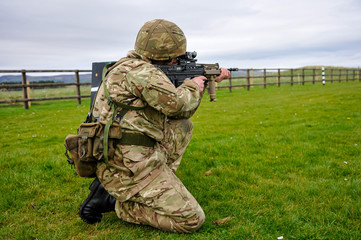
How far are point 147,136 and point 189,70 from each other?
41.1 inches

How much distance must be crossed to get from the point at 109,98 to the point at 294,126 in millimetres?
5318

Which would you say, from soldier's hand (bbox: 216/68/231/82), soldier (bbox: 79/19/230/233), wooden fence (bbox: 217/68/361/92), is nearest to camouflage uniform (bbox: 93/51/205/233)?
soldier (bbox: 79/19/230/233)

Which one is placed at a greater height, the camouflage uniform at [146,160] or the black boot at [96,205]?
the camouflage uniform at [146,160]

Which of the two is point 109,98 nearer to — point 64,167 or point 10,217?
point 10,217

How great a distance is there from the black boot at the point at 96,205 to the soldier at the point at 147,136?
0.01 meters

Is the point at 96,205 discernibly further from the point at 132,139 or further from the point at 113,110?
the point at 113,110

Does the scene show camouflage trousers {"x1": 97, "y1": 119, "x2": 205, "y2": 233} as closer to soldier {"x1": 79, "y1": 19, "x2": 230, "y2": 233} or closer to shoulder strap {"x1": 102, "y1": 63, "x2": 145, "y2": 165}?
soldier {"x1": 79, "y1": 19, "x2": 230, "y2": 233}

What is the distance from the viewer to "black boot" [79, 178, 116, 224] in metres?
2.81

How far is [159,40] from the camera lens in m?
2.71

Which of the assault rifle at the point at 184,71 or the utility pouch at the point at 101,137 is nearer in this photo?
the utility pouch at the point at 101,137

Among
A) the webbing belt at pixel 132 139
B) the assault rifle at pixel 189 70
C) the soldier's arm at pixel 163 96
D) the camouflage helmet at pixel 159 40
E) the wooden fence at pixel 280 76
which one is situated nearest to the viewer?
the soldier's arm at pixel 163 96

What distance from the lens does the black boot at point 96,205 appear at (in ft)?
9.23

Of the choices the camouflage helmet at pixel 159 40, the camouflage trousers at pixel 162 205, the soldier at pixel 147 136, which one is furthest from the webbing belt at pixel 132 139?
the camouflage helmet at pixel 159 40

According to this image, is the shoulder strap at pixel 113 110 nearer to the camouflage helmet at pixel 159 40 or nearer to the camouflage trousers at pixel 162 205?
the camouflage trousers at pixel 162 205
